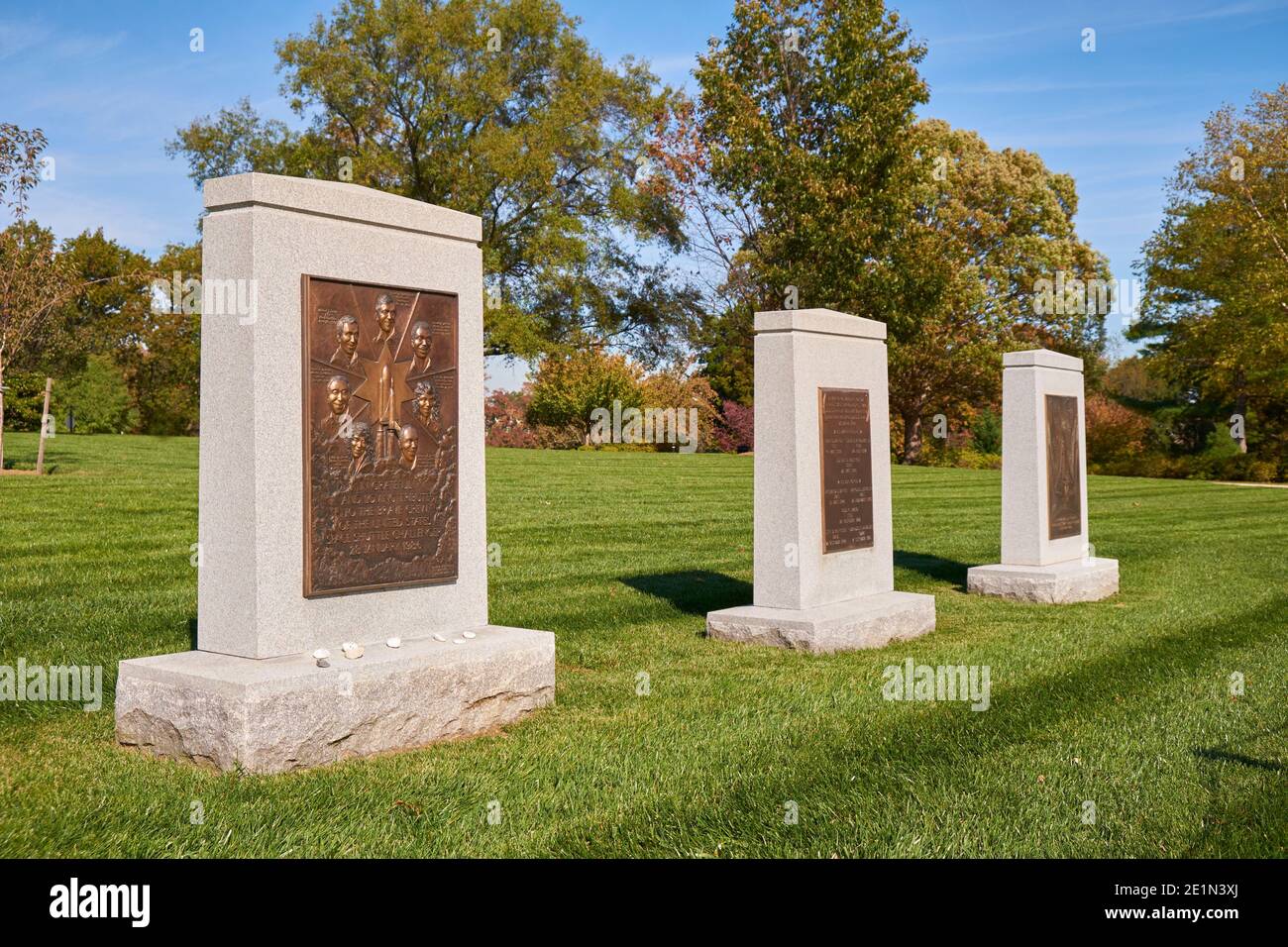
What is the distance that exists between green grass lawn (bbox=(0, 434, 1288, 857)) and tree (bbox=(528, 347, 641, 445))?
782 inches

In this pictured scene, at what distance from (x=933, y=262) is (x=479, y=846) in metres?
26.2

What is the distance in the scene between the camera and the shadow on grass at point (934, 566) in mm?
11909

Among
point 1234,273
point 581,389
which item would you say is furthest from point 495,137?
point 1234,273

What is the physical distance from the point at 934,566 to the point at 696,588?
3686 millimetres

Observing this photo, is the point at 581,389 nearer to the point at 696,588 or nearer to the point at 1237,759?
the point at 696,588

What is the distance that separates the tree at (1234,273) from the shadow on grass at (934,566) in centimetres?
2219

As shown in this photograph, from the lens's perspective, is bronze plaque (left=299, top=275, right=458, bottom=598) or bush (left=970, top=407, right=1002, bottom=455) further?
bush (left=970, top=407, right=1002, bottom=455)

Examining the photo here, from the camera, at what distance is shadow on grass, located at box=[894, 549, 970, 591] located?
11909mm

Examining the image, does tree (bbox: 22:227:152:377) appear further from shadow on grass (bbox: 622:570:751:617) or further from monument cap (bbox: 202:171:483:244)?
monument cap (bbox: 202:171:483:244)

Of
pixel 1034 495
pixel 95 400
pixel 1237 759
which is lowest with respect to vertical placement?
pixel 1237 759

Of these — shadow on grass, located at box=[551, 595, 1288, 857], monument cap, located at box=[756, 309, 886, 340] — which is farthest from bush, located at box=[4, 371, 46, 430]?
shadow on grass, located at box=[551, 595, 1288, 857]

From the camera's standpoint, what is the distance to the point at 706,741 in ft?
17.8

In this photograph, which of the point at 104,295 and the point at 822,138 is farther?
the point at 104,295

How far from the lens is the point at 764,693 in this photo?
21.1 ft
